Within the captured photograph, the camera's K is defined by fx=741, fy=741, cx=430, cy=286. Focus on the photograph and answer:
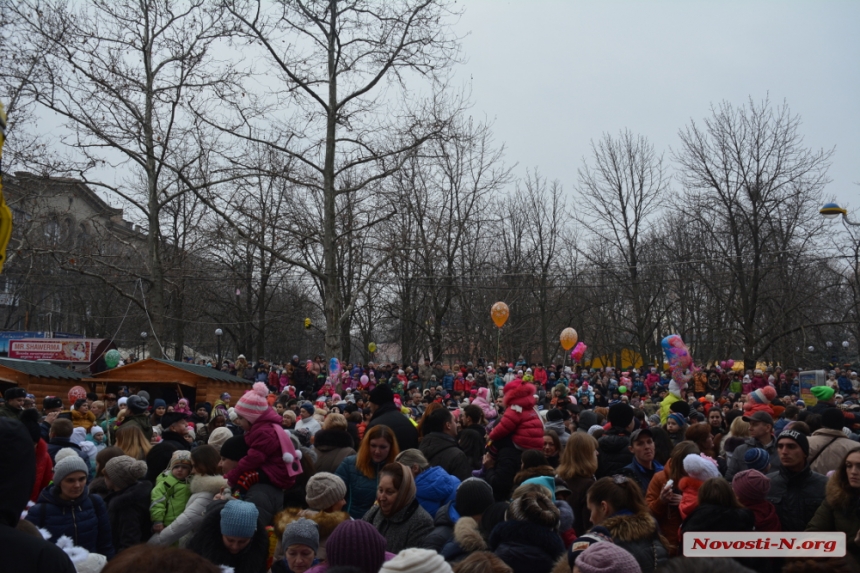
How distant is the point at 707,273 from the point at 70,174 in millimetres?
32228

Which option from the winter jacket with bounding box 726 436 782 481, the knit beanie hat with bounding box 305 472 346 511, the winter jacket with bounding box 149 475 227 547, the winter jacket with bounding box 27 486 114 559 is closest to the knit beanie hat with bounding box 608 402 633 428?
the winter jacket with bounding box 726 436 782 481

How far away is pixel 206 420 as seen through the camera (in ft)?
40.1

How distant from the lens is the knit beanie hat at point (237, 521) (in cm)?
449

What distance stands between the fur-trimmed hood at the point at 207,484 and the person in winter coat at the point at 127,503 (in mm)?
445

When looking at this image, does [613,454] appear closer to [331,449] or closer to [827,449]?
[827,449]

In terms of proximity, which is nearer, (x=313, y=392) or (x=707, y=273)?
(x=313, y=392)

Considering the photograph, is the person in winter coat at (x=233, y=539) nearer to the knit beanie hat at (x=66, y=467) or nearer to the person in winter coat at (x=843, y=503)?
the knit beanie hat at (x=66, y=467)

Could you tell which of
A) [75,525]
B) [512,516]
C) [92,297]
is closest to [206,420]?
[75,525]

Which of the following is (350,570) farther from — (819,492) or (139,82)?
(139,82)

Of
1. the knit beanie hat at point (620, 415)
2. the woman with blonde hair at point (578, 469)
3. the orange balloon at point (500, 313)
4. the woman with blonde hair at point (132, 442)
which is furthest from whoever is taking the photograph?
the orange balloon at point (500, 313)

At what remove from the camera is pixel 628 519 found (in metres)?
4.37

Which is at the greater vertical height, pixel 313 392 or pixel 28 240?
pixel 28 240

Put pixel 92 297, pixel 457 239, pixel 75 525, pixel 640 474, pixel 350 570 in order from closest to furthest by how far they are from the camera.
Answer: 1. pixel 350 570
2. pixel 75 525
3. pixel 640 474
4. pixel 457 239
5. pixel 92 297

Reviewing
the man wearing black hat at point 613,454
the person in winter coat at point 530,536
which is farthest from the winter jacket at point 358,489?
the man wearing black hat at point 613,454
